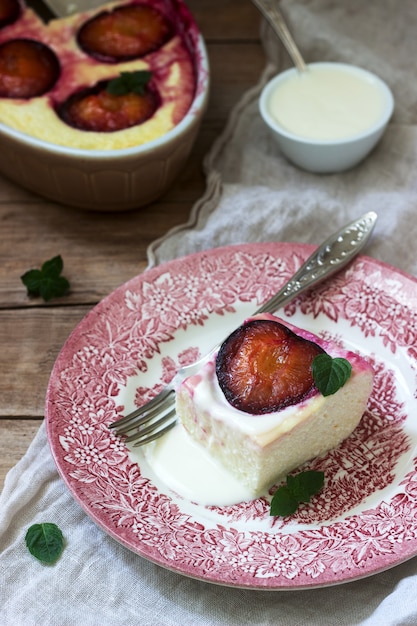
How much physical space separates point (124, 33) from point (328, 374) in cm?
126

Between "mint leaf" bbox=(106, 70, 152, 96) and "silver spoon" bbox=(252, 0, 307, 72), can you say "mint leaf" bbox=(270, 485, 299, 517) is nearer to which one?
"mint leaf" bbox=(106, 70, 152, 96)

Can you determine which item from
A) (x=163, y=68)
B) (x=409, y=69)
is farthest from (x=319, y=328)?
(x=409, y=69)

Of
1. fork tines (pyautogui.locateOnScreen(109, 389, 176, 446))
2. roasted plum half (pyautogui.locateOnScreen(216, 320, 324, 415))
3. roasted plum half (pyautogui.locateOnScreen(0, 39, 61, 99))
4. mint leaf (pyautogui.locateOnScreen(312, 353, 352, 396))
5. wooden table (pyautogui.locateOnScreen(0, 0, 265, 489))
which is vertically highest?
roasted plum half (pyautogui.locateOnScreen(0, 39, 61, 99))

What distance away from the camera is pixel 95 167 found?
213 cm

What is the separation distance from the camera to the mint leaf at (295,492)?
1606 millimetres

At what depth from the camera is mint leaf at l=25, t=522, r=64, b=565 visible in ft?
5.39

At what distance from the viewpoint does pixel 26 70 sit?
7.55 feet

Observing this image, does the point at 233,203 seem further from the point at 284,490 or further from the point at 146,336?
the point at 284,490

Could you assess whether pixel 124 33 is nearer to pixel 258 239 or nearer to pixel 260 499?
pixel 258 239

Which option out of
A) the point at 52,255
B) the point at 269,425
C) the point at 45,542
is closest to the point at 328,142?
the point at 52,255

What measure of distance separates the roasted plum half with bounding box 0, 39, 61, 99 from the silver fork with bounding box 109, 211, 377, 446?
2.76 ft

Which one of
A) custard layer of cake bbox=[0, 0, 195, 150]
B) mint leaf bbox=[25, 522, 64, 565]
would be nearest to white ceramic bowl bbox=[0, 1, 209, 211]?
custard layer of cake bbox=[0, 0, 195, 150]

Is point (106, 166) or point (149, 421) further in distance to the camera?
point (106, 166)

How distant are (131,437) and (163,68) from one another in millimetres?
1085
